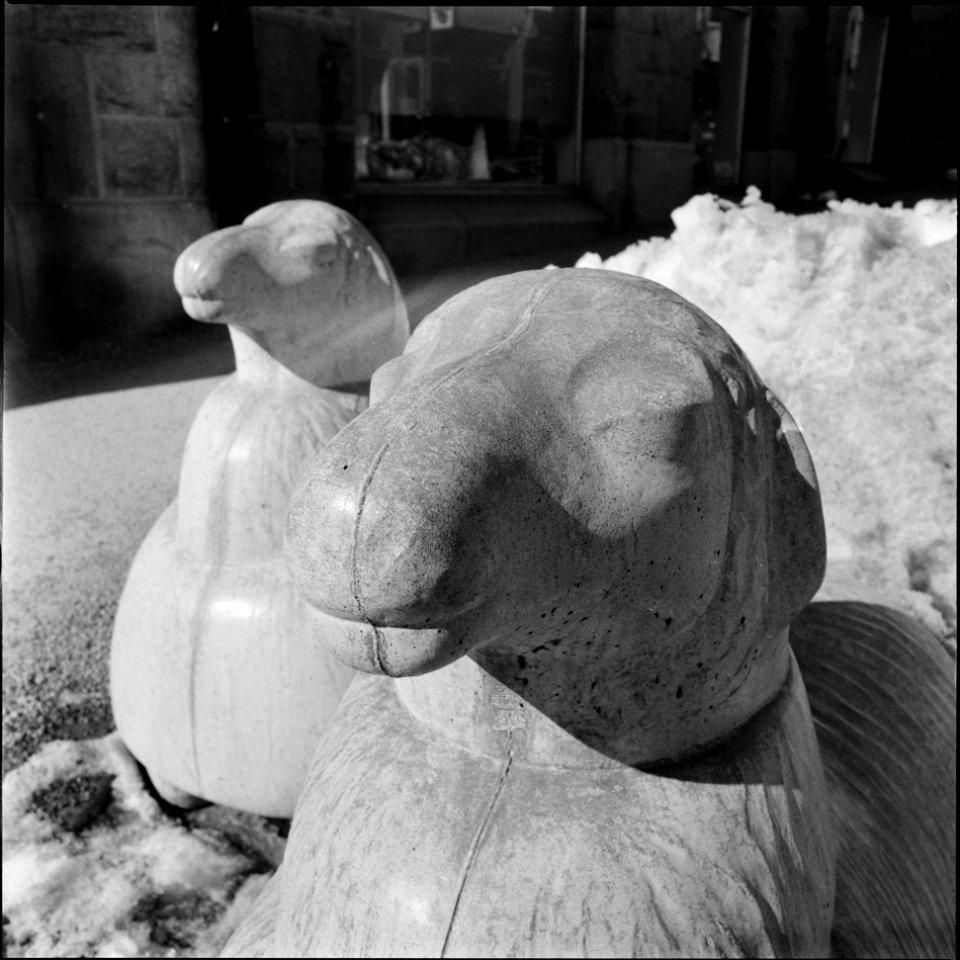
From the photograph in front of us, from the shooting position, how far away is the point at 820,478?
7.87 ft

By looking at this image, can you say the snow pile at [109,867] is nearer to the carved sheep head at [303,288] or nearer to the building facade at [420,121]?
the carved sheep head at [303,288]

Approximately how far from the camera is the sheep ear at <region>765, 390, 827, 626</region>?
3.05 feet

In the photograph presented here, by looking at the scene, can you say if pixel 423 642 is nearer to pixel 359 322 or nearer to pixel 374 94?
pixel 359 322

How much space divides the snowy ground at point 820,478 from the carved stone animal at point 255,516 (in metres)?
0.19

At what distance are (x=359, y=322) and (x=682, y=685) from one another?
110cm

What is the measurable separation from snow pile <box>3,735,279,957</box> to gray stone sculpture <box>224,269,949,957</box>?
0.81 m

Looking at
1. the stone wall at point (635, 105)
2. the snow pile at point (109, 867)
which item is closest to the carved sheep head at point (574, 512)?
the snow pile at point (109, 867)

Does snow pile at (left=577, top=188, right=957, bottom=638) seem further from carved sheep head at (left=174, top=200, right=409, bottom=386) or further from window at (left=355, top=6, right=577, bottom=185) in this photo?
window at (left=355, top=6, right=577, bottom=185)

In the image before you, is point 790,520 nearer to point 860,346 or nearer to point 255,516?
point 255,516

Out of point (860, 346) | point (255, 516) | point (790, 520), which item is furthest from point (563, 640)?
point (860, 346)

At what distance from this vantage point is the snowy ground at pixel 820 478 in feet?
5.81

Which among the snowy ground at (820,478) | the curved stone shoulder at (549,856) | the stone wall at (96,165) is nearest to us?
the curved stone shoulder at (549,856)

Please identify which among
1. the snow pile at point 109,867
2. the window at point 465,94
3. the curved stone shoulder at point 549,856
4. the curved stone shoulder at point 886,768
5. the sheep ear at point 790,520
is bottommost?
the snow pile at point 109,867

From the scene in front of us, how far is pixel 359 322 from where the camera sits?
5.98 feet
